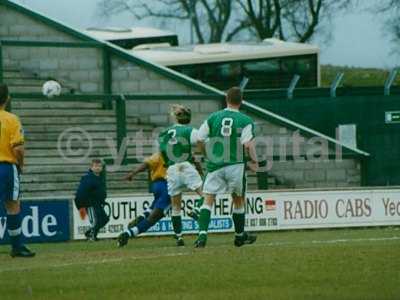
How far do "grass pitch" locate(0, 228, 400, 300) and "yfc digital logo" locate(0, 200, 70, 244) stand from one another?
536cm

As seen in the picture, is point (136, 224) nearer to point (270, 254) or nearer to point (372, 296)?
point (270, 254)

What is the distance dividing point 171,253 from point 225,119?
206cm

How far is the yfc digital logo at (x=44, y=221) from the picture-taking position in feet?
77.3

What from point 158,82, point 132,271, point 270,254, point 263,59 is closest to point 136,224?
point 270,254

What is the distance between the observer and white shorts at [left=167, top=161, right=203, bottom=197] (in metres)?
20.0

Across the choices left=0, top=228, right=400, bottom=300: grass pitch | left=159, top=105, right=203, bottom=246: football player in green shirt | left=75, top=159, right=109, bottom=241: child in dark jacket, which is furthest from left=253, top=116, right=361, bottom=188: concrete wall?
left=0, top=228, right=400, bottom=300: grass pitch

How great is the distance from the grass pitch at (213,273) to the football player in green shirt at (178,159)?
193 cm

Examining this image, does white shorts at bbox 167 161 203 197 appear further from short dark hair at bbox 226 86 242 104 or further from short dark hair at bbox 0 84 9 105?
short dark hair at bbox 0 84 9 105

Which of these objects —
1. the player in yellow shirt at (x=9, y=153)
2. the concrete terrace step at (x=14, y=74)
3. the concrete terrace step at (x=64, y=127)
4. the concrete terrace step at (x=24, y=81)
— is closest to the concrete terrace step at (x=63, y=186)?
the concrete terrace step at (x=64, y=127)

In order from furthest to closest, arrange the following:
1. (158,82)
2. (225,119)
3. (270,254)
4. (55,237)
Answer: (158,82) → (55,237) → (225,119) → (270,254)

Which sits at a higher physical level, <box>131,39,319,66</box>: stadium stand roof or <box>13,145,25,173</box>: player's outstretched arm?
<box>131,39,319,66</box>: stadium stand roof

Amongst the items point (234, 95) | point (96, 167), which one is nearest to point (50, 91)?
point (96, 167)

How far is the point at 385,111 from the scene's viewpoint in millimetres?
37469

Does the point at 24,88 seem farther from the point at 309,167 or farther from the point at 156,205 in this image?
the point at 156,205
